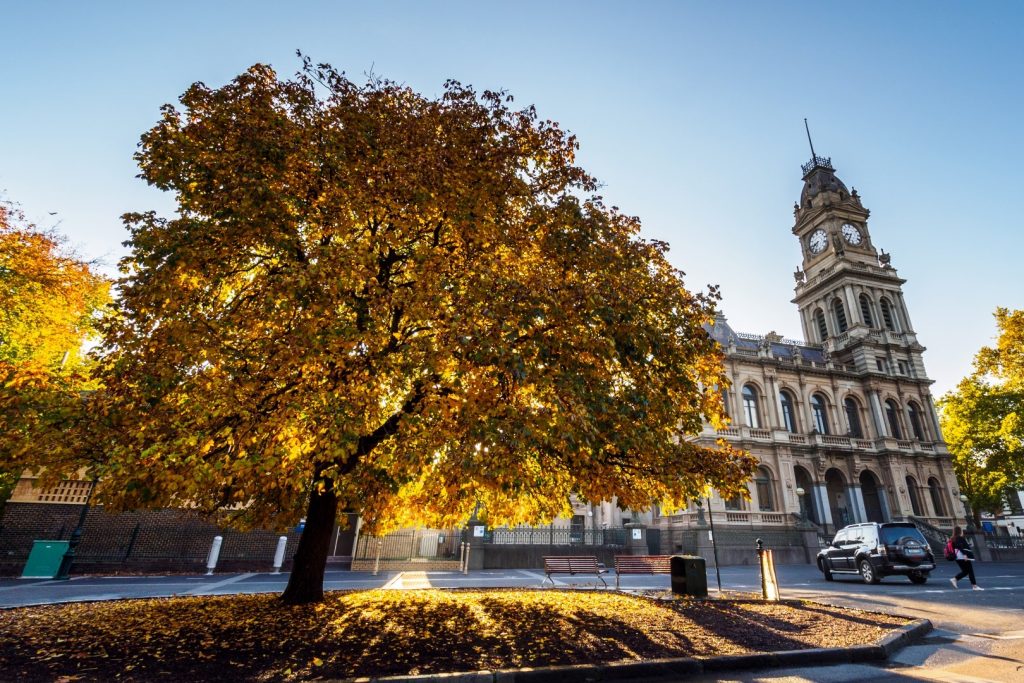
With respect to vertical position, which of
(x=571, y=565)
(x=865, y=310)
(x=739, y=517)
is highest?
(x=865, y=310)

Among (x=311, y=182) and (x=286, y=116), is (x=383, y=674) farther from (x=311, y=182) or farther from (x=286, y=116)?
(x=286, y=116)

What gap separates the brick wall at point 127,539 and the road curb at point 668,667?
15.6 metres

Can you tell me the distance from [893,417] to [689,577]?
41088 mm

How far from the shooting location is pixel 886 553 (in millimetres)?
15984

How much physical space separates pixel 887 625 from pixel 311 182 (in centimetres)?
1311

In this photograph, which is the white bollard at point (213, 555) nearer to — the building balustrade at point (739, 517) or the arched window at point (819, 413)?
the building balustrade at point (739, 517)

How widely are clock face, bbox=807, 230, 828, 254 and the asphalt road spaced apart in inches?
1549

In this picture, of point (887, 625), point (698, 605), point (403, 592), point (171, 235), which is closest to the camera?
point (171, 235)

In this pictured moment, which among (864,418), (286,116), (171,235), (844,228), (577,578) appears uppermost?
(844,228)

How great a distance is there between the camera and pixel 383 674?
5195 millimetres

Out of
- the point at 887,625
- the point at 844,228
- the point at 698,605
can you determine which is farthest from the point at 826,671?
the point at 844,228

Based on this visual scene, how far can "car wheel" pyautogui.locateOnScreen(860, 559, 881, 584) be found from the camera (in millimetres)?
16330

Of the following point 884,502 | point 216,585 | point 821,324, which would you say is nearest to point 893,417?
point 884,502

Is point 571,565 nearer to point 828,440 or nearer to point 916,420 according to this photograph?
point 828,440
